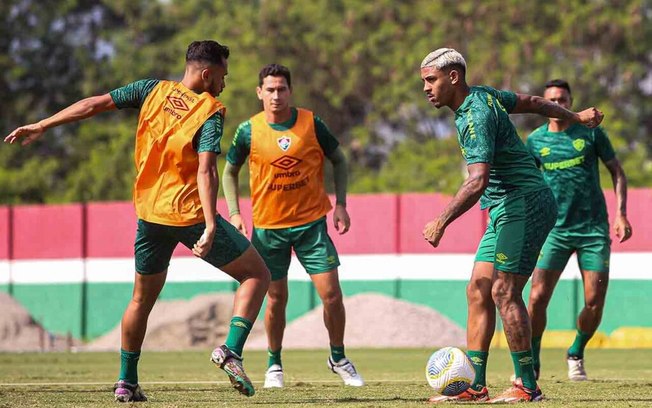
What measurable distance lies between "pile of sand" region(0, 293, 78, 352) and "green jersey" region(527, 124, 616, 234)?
12727mm

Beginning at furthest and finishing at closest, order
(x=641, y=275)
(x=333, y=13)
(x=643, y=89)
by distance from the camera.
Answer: (x=333, y=13), (x=643, y=89), (x=641, y=275)

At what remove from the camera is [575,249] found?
11828mm

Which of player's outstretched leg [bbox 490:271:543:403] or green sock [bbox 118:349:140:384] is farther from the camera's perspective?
green sock [bbox 118:349:140:384]

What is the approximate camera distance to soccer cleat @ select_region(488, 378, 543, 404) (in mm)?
8531

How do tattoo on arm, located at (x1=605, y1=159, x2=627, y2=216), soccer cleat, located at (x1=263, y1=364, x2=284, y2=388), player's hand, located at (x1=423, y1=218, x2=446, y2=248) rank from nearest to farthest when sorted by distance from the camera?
1. player's hand, located at (x1=423, y1=218, x2=446, y2=248)
2. soccer cleat, located at (x1=263, y1=364, x2=284, y2=388)
3. tattoo on arm, located at (x1=605, y1=159, x2=627, y2=216)

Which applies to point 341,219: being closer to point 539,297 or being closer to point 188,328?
point 539,297

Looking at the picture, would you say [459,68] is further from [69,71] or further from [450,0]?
[69,71]

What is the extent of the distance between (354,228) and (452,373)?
16482mm

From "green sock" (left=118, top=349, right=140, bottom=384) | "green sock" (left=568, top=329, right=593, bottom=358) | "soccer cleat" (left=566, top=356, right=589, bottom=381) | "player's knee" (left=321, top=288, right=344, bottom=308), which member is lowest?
"soccer cleat" (left=566, top=356, right=589, bottom=381)

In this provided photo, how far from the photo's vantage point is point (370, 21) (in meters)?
41.0

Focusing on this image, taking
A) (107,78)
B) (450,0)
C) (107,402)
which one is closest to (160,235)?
(107,402)

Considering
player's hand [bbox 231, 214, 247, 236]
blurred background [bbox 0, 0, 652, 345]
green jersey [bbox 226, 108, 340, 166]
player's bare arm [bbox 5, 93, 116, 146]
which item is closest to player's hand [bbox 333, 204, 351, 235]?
green jersey [bbox 226, 108, 340, 166]

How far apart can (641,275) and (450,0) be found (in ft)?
57.4

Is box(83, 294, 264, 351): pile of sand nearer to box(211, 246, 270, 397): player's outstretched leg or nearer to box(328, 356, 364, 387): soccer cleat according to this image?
box(328, 356, 364, 387): soccer cleat
